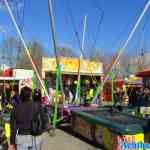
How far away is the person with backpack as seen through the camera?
6285mm

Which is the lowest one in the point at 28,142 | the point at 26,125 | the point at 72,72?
the point at 28,142

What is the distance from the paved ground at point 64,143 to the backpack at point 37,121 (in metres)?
4.90

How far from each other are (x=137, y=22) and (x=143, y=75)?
240 inches

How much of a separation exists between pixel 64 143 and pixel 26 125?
233 inches

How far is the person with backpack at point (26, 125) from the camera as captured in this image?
247 inches

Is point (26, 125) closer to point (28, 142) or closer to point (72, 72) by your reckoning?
point (28, 142)

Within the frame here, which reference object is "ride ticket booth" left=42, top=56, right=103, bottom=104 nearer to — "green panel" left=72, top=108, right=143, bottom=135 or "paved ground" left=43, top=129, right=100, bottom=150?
"paved ground" left=43, top=129, right=100, bottom=150

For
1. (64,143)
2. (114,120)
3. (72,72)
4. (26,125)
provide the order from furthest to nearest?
(72,72) → (64,143) → (114,120) → (26,125)

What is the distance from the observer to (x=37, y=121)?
6309 millimetres

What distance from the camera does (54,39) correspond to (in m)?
15.0

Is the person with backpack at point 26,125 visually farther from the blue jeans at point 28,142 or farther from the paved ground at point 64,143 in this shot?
the paved ground at point 64,143

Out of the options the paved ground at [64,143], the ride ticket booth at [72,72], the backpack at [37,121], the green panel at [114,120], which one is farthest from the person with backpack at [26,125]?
the ride ticket booth at [72,72]

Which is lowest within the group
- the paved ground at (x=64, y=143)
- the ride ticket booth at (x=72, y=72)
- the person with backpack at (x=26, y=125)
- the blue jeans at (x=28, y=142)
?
the paved ground at (x=64, y=143)

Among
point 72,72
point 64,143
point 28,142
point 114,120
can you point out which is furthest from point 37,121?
point 72,72
